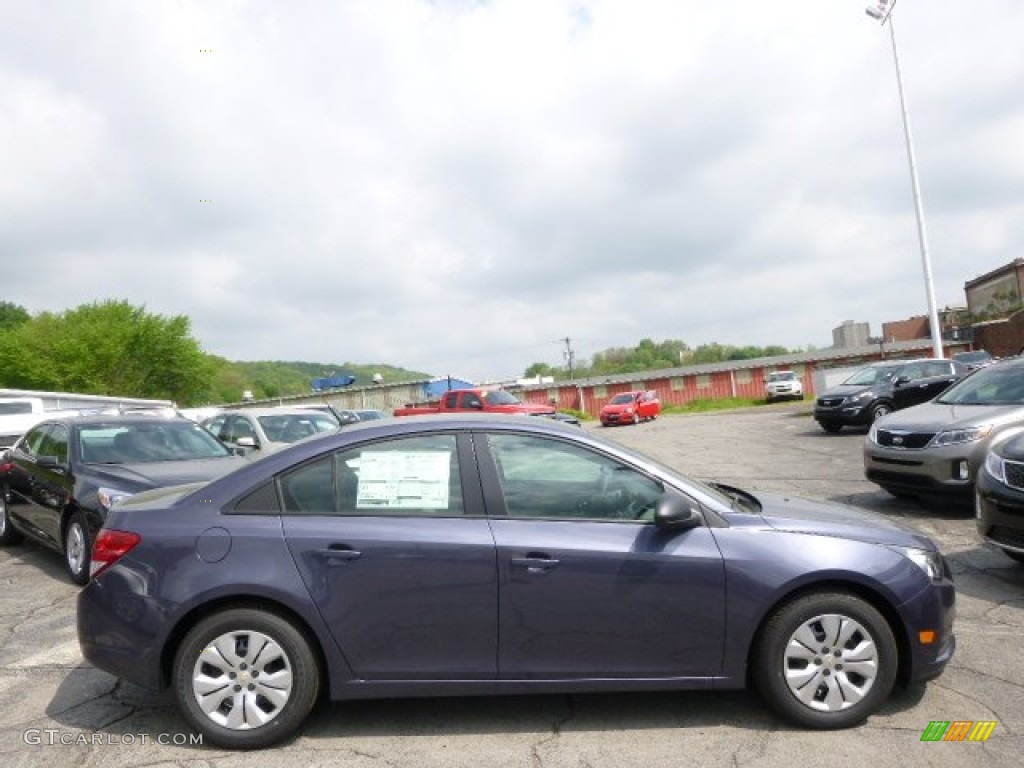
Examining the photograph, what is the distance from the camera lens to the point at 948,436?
8180 mm

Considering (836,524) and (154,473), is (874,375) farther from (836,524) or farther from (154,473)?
(154,473)

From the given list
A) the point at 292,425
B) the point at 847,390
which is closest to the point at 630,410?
the point at 847,390

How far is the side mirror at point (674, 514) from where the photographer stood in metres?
3.59

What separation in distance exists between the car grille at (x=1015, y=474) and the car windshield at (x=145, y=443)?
7132 millimetres

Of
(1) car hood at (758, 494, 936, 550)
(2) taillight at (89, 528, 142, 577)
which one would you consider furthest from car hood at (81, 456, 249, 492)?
(1) car hood at (758, 494, 936, 550)

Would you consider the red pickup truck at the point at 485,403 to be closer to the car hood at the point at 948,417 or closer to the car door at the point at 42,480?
the car hood at the point at 948,417

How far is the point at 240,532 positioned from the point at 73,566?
4388 millimetres

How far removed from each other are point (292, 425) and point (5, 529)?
4.92m

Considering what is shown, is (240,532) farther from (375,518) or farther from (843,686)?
(843,686)

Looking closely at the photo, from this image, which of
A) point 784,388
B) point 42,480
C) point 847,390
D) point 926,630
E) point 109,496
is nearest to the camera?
point 926,630

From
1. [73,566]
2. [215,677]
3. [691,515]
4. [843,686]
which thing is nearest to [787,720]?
[843,686]

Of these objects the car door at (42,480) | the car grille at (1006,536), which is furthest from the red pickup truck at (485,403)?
the car grille at (1006,536)

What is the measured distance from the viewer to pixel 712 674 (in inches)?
A: 143

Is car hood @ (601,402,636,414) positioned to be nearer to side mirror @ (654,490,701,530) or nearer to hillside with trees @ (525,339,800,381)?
side mirror @ (654,490,701,530)
